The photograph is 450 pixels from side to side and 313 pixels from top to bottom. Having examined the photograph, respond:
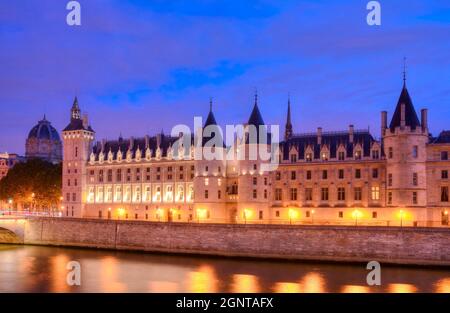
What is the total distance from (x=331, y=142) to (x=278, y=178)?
7186 millimetres

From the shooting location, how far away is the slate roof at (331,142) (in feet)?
215

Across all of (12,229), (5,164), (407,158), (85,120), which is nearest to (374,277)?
(407,158)

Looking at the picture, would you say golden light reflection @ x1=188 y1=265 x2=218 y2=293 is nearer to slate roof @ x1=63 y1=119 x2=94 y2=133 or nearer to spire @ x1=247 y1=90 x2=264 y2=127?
spire @ x1=247 y1=90 x2=264 y2=127

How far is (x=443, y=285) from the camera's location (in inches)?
1572

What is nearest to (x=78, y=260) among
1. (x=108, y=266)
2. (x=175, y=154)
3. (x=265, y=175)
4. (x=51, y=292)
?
(x=108, y=266)

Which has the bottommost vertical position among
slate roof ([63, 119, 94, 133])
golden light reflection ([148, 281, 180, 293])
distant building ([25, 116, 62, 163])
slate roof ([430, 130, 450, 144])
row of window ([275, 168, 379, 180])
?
golden light reflection ([148, 281, 180, 293])

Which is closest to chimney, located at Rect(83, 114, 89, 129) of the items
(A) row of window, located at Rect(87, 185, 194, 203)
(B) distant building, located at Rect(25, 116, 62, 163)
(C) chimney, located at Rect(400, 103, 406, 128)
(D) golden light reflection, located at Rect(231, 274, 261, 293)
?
(A) row of window, located at Rect(87, 185, 194, 203)

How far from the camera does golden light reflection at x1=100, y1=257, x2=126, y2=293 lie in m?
40.9

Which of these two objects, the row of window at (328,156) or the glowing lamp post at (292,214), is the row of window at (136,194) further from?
the row of window at (328,156)

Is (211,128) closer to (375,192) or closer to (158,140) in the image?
(158,140)

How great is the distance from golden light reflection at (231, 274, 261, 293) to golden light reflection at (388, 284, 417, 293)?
8607 mm

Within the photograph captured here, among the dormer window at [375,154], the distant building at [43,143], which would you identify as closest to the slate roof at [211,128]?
the dormer window at [375,154]

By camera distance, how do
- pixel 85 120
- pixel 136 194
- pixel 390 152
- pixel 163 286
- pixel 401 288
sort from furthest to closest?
1. pixel 85 120
2. pixel 136 194
3. pixel 390 152
4. pixel 163 286
5. pixel 401 288

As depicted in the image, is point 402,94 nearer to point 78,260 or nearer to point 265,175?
point 265,175
